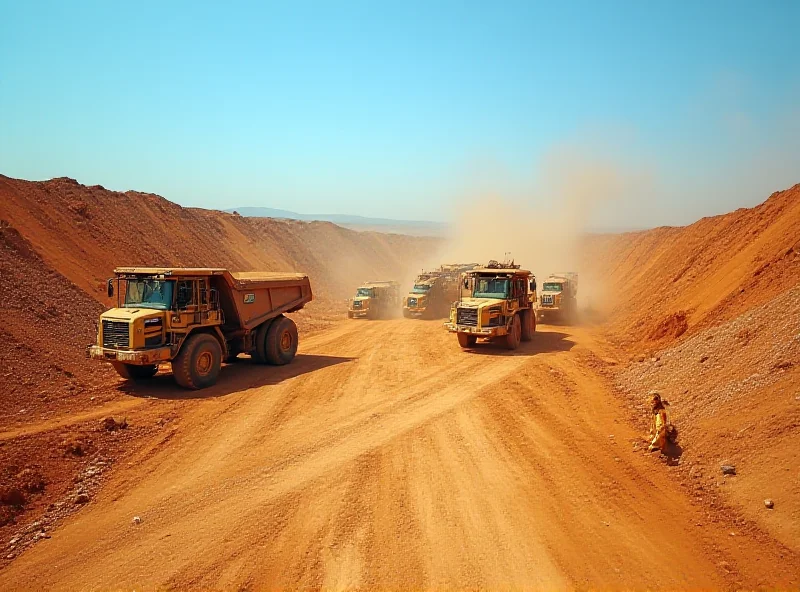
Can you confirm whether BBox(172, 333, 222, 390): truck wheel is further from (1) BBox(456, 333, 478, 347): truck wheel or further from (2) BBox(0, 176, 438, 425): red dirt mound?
(1) BBox(456, 333, 478, 347): truck wheel

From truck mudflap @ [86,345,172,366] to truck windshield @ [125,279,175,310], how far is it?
1.16m

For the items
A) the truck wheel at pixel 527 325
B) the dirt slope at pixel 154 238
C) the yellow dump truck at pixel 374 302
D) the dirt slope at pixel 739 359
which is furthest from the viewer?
the yellow dump truck at pixel 374 302

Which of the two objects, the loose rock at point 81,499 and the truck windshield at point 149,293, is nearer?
the loose rock at point 81,499

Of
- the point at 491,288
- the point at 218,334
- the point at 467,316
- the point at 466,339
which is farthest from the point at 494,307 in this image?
the point at 218,334

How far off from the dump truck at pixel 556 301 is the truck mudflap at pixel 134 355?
19407 mm

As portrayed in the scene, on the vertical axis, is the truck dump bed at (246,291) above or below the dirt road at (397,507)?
above

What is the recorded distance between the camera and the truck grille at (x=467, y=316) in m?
19.6

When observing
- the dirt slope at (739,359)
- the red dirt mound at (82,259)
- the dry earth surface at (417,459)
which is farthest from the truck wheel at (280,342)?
the dirt slope at (739,359)

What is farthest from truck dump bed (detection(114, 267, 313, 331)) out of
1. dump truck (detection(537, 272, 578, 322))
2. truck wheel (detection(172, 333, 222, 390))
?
dump truck (detection(537, 272, 578, 322))

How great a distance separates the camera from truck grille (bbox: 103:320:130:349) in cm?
1357

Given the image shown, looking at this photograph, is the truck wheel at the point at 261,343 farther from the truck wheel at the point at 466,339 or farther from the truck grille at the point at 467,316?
the truck wheel at the point at 466,339

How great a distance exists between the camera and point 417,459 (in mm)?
9961

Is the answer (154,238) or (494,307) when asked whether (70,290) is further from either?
(494,307)

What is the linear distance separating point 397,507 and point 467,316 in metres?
12.1
